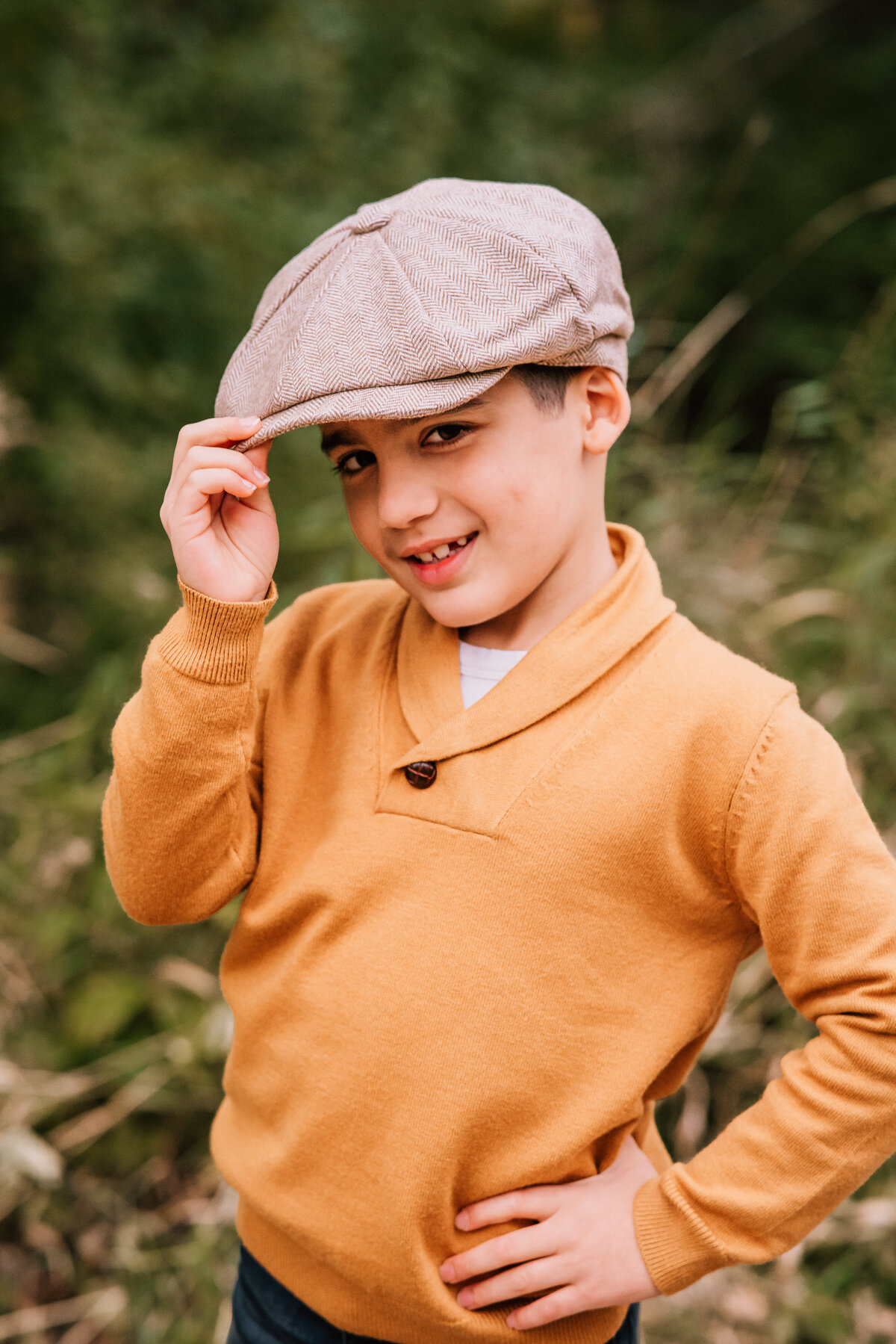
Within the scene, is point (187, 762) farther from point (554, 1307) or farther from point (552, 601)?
point (554, 1307)

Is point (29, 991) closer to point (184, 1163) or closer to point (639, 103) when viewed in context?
point (184, 1163)

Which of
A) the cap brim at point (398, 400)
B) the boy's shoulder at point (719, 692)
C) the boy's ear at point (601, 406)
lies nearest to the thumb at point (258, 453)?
the cap brim at point (398, 400)

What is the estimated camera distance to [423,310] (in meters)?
1.02

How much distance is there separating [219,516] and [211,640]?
0.15m

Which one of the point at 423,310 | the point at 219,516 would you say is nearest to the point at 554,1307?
the point at 219,516

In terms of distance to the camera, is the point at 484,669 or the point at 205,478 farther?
the point at 484,669

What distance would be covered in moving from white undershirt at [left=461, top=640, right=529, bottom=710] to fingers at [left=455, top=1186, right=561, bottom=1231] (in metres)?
0.53

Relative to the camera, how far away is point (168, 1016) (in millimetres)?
2244

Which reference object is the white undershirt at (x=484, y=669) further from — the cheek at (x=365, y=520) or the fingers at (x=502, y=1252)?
the fingers at (x=502, y=1252)

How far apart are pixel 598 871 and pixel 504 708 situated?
193mm

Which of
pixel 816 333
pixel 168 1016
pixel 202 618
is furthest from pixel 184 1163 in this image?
pixel 816 333

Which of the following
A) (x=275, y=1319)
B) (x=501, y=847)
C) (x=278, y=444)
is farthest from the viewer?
(x=278, y=444)

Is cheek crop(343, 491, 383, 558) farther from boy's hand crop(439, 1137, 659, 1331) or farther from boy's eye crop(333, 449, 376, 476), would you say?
boy's hand crop(439, 1137, 659, 1331)

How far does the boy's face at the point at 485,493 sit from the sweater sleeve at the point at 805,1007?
0.30 metres
